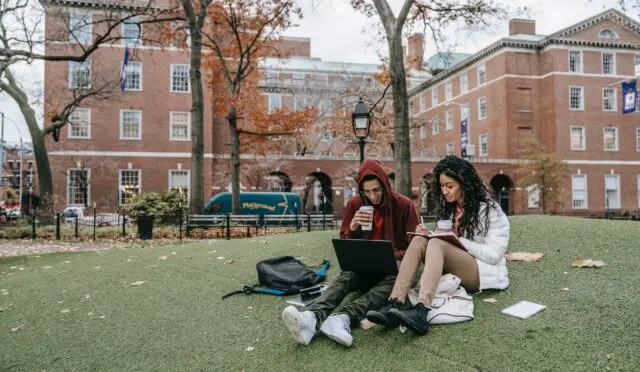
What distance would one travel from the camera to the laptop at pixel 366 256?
4117mm

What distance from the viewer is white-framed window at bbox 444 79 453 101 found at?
47000mm

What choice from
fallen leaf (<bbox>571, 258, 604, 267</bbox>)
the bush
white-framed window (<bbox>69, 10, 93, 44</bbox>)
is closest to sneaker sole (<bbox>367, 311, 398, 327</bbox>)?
fallen leaf (<bbox>571, 258, 604, 267</bbox>)

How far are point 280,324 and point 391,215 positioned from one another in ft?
5.04

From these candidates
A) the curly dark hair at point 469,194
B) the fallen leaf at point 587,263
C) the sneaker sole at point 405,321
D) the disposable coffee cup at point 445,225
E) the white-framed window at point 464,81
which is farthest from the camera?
the white-framed window at point 464,81

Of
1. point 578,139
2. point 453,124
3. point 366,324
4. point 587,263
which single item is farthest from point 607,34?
point 366,324

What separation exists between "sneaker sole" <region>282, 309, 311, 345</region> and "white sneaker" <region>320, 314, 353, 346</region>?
0.63ft

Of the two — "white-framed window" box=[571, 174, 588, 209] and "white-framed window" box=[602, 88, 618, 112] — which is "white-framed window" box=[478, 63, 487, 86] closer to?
"white-framed window" box=[602, 88, 618, 112]

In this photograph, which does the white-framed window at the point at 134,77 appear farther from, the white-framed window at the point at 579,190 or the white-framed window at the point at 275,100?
the white-framed window at the point at 579,190

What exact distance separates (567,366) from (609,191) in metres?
43.8

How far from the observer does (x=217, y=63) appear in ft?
80.0

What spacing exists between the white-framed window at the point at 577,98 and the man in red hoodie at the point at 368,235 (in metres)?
41.0

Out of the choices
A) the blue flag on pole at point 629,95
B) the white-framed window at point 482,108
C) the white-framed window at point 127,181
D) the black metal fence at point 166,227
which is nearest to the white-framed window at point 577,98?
the white-framed window at point 482,108

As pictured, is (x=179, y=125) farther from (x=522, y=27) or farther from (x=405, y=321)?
(x=405, y=321)

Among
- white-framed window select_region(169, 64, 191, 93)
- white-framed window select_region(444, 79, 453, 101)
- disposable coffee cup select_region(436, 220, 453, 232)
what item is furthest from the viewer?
white-framed window select_region(444, 79, 453, 101)
